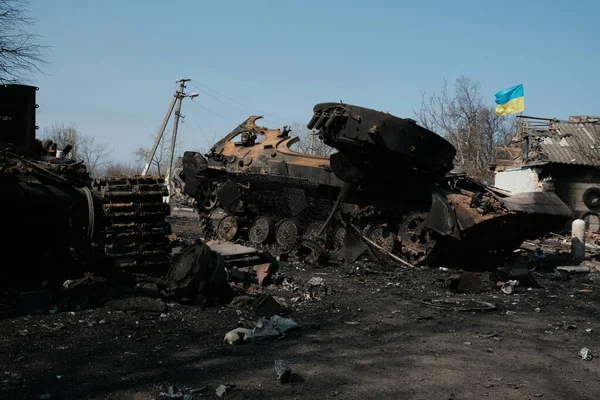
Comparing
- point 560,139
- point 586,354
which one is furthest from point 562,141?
point 586,354

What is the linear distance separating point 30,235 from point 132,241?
119 centimetres

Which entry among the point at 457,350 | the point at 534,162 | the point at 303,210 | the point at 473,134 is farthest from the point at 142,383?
the point at 473,134

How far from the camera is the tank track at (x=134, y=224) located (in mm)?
7566

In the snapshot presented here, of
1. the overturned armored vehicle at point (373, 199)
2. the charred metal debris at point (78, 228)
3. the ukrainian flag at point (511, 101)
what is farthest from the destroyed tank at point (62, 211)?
the ukrainian flag at point (511, 101)

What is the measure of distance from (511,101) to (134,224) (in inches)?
Answer: 891

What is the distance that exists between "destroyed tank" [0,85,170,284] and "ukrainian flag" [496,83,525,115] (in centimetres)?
2178

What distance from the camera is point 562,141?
22.4m

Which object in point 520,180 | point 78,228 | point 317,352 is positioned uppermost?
point 520,180

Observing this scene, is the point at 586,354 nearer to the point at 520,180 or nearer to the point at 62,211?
the point at 62,211

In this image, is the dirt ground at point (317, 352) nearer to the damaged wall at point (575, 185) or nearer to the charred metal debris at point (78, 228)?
the charred metal debris at point (78, 228)

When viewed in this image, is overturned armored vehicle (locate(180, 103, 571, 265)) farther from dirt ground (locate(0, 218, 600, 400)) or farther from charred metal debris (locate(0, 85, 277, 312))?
charred metal debris (locate(0, 85, 277, 312))

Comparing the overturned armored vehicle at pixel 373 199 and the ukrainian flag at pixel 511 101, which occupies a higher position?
the ukrainian flag at pixel 511 101

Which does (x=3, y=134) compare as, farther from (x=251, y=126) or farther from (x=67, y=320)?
(x=251, y=126)

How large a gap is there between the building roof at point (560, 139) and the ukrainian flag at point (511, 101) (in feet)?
8.38
